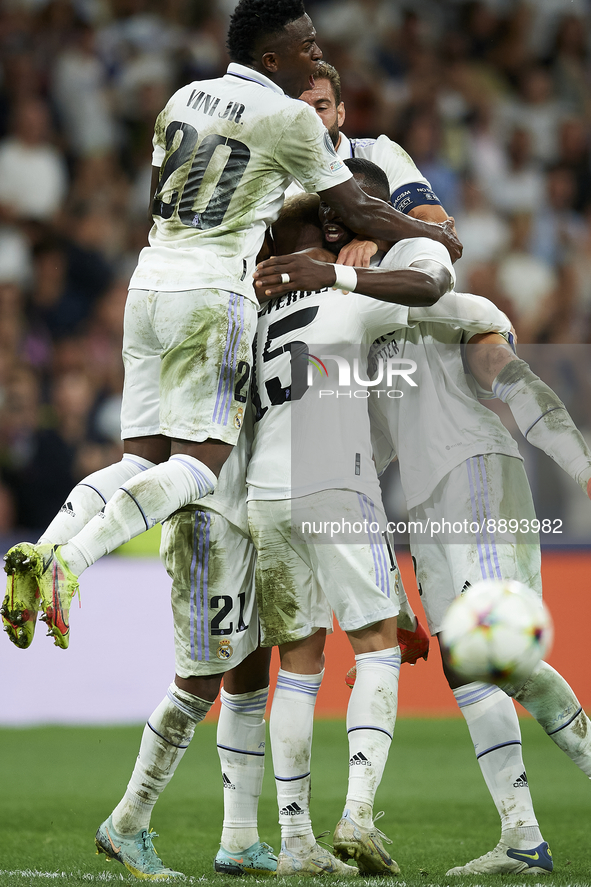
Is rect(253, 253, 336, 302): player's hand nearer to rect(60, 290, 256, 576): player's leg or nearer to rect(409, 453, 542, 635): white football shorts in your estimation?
rect(60, 290, 256, 576): player's leg

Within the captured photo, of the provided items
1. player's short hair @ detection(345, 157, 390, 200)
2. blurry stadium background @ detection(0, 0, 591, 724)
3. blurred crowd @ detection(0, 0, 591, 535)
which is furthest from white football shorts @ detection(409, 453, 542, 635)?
blurred crowd @ detection(0, 0, 591, 535)

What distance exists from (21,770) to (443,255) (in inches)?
145

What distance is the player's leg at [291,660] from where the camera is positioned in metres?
3.42

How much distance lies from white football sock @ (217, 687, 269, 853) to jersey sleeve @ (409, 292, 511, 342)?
1.41 m

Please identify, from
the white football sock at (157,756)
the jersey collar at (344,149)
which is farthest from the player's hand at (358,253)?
the white football sock at (157,756)

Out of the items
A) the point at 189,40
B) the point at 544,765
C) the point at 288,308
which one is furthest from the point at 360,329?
the point at 189,40

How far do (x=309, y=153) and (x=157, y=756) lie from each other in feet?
6.65

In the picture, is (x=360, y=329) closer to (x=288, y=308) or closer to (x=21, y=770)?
(x=288, y=308)

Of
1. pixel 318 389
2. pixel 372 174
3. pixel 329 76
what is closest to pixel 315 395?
pixel 318 389

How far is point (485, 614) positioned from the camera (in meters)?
3.24

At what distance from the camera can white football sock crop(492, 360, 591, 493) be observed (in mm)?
3557

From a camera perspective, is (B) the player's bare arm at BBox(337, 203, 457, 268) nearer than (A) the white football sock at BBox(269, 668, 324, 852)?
No

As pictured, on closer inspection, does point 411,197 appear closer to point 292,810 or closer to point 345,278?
point 345,278

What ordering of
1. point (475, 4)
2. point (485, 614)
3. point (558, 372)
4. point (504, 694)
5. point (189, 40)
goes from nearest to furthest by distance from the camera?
1. point (485, 614)
2. point (504, 694)
3. point (558, 372)
4. point (189, 40)
5. point (475, 4)
